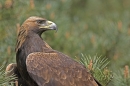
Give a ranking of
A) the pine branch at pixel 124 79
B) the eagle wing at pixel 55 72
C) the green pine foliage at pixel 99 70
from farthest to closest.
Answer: the eagle wing at pixel 55 72 < the pine branch at pixel 124 79 < the green pine foliage at pixel 99 70

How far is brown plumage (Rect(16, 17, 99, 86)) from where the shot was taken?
6758mm

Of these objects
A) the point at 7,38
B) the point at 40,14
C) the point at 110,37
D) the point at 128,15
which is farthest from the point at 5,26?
the point at 128,15

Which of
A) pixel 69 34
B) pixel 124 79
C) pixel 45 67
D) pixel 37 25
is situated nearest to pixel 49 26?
pixel 37 25

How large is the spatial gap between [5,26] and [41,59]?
51.5 inches

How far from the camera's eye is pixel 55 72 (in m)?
6.79

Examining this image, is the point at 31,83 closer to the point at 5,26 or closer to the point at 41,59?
the point at 41,59

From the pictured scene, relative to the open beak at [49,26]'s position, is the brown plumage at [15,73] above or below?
below

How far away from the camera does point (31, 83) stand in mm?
6891

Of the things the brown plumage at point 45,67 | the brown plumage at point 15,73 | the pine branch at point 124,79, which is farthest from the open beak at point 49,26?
the pine branch at point 124,79

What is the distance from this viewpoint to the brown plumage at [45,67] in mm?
6758

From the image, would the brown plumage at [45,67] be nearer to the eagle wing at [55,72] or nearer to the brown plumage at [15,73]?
the eagle wing at [55,72]

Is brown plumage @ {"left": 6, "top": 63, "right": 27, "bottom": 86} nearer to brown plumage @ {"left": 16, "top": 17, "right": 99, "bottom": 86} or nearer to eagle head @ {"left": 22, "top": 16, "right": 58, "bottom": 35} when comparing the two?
brown plumage @ {"left": 16, "top": 17, "right": 99, "bottom": 86}

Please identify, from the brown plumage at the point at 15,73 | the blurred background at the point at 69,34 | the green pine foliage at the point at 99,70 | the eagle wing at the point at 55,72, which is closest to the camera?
the green pine foliage at the point at 99,70

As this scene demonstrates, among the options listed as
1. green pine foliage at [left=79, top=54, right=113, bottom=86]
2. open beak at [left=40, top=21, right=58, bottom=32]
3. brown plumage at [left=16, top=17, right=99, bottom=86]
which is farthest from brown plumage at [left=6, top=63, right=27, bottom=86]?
green pine foliage at [left=79, top=54, right=113, bottom=86]
